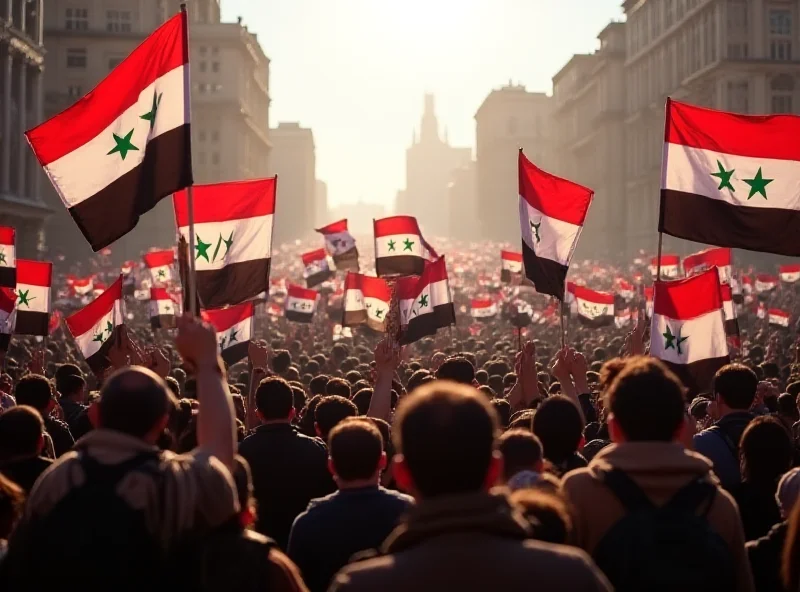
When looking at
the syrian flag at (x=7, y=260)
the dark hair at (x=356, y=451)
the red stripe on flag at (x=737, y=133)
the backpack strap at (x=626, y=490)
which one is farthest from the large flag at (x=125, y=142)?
the syrian flag at (x=7, y=260)

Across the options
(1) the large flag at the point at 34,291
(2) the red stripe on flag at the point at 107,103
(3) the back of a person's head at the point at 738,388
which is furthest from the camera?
(1) the large flag at the point at 34,291

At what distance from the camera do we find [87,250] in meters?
81.5

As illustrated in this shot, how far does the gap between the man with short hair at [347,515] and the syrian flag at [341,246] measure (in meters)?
Result: 19.3

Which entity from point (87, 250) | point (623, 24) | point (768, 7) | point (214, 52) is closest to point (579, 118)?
point (623, 24)

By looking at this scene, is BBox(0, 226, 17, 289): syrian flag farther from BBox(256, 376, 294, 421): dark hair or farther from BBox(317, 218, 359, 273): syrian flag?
BBox(317, 218, 359, 273): syrian flag

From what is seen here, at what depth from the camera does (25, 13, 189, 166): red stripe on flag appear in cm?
772

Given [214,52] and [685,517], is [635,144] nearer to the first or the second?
[214,52]

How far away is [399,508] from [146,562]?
1459 millimetres

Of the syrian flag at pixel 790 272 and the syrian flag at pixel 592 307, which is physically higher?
the syrian flag at pixel 790 272

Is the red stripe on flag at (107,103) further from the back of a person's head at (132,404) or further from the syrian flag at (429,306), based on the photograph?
the syrian flag at (429,306)

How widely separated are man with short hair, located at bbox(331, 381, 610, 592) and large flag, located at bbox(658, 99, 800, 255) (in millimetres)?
6539

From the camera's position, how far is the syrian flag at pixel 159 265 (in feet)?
80.1

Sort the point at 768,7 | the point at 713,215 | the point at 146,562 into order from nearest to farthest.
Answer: the point at 146,562 → the point at 713,215 → the point at 768,7

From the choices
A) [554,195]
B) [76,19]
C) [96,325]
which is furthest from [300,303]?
[76,19]
